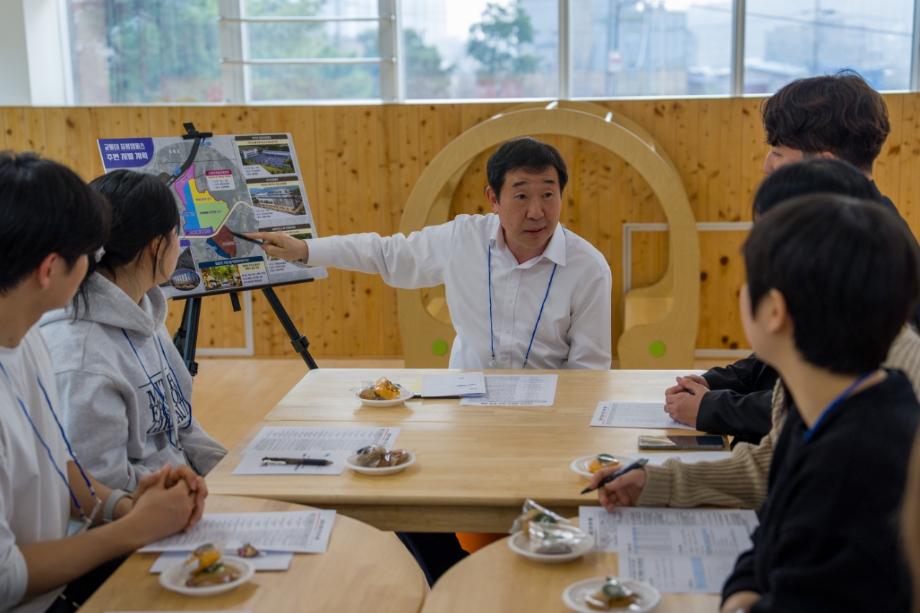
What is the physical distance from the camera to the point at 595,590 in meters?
1.59

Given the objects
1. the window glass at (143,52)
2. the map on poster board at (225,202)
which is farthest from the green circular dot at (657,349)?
the window glass at (143,52)

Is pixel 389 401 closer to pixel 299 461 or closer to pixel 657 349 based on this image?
pixel 299 461

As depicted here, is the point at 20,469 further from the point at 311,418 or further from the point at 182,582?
the point at 311,418

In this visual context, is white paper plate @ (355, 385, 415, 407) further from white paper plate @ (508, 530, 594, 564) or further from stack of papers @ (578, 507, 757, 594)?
white paper plate @ (508, 530, 594, 564)

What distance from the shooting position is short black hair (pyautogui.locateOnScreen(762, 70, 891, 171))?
2473 millimetres

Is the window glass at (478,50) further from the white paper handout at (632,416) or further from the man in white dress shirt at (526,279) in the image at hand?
the white paper handout at (632,416)

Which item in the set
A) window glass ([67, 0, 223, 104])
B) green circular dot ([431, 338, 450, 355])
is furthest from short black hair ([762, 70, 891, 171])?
window glass ([67, 0, 223, 104])

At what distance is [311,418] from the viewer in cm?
266

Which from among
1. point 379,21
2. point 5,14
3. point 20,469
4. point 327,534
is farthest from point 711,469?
point 5,14

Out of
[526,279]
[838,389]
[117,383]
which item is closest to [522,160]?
[526,279]

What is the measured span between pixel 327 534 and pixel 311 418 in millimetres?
856

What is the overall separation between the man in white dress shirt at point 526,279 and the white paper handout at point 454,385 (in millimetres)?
444

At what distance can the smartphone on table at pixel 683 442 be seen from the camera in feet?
7.61

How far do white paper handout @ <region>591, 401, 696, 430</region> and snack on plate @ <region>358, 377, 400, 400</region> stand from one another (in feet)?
1.80
